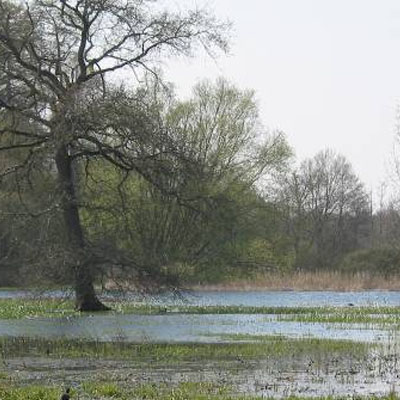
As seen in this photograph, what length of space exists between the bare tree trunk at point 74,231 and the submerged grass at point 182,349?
10.7 metres

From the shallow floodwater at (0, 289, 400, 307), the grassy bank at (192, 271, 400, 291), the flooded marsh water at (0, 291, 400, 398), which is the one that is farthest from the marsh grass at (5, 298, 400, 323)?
the grassy bank at (192, 271, 400, 291)

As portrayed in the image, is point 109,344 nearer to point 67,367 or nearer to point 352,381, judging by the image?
point 67,367

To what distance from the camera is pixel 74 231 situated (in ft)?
119

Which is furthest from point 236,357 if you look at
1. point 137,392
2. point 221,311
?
point 221,311

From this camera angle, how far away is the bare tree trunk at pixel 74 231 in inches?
1348

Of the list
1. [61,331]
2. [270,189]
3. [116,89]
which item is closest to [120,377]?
[61,331]

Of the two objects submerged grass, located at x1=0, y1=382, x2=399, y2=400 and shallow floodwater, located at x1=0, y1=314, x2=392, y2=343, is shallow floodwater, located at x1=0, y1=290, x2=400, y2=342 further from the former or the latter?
submerged grass, located at x1=0, y1=382, x2=399, y2=400

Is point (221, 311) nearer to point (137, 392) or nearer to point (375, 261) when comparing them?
point (137, 392)

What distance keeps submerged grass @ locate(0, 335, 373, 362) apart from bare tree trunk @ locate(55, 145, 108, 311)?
10680 millimetres

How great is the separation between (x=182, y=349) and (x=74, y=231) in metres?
16.0

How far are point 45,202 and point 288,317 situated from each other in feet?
38.1

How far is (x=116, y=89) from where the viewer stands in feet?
115

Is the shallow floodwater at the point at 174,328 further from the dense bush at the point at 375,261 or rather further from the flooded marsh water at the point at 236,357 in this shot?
the dense bush at the point at 375,261

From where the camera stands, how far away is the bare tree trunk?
34.2m
